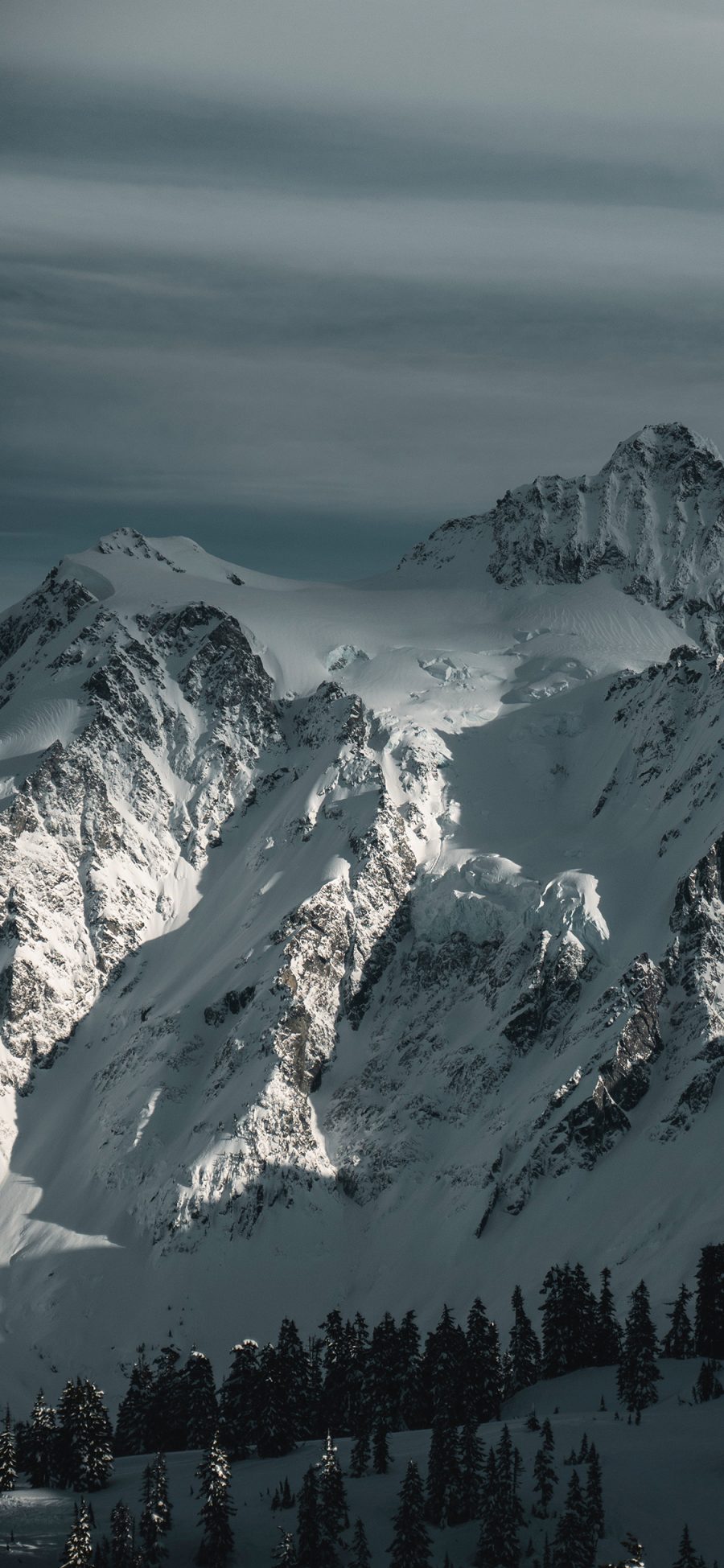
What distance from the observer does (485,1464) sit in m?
107

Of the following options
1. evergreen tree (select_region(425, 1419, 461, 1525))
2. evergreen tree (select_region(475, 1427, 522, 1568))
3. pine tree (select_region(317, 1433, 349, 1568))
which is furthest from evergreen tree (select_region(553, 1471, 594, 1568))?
pine tree (select_region(317, 1433, 349, 1568))

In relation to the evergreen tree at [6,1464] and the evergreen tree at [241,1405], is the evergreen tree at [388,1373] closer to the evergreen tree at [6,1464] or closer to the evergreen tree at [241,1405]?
the evergreen tree at [241,1405]

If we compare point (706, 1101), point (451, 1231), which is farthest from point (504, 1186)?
point (706, 1101)

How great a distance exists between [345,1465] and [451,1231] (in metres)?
84.2

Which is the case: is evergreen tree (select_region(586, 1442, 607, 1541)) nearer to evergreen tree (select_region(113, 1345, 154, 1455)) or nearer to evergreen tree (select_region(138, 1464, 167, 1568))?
evergreen tree (select_region(138, 1464, 167, 1568))

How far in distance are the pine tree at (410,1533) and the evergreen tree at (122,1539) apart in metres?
15.2

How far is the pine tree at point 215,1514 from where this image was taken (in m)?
101

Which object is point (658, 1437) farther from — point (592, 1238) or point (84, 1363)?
point (84, 1363)

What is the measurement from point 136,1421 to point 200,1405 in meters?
11.3

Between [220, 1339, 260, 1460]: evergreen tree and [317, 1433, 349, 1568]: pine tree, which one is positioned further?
[220, 1339, 260, 1460]: evergreen tree

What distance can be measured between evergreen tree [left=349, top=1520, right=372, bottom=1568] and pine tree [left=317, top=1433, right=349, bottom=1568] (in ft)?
3.13

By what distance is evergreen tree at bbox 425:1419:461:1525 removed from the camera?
103750mm

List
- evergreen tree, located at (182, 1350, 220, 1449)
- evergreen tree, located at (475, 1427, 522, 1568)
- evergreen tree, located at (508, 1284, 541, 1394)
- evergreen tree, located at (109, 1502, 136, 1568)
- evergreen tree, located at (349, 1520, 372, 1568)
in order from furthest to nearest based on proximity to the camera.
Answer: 1. evergreen tree, located at (508, 1284, 541, 1394)
2. evergreen tree, located at (182, 1350, 220, 1449)
3. evergreen tree, located at (109, 1502, 136, 1568)
4. evergreen tree, located at (349, 1520, 372, 1568)
5. evergreen tree, located at (475, 1427, 522, 1568)

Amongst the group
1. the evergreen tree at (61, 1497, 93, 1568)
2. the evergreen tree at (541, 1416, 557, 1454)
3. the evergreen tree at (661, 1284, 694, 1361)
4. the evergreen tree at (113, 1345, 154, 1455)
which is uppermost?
the evergreen tree at (661, 1284, 694, 1361)
